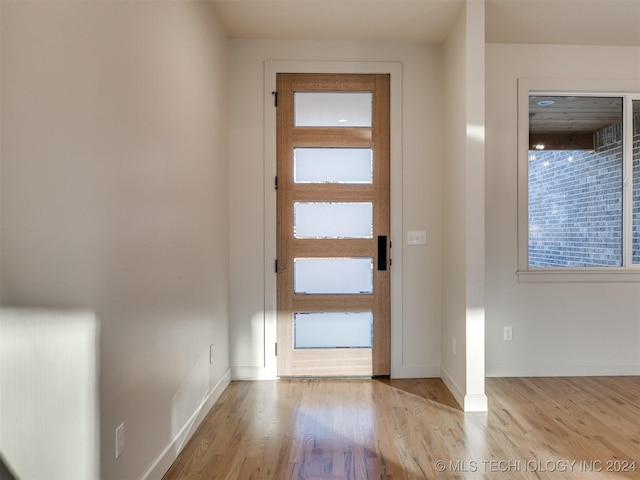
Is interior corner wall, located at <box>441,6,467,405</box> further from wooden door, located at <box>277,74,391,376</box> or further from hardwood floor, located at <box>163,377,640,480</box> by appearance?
wooden door, located at <box>277,74,391,376</box>

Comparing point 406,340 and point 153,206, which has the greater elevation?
point 153,206

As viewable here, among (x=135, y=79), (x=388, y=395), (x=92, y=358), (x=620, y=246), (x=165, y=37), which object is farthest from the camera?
(x=620, y=246)

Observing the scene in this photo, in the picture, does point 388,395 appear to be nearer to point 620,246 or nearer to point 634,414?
point 634,414

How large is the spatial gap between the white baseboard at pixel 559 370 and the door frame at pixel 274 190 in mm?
849

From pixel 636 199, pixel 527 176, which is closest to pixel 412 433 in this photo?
pixel 527 176

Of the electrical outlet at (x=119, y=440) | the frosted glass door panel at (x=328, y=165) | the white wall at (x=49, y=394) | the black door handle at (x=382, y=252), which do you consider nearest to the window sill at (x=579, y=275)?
the black door handle at (x=382, y=252)

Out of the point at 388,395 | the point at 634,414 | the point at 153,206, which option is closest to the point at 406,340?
the point at 388,395

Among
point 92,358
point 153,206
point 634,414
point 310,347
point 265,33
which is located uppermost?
point 265,33

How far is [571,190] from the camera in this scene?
3412 millimetres

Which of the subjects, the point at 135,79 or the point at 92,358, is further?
the point at 135,79

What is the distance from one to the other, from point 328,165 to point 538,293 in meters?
→ 2.08

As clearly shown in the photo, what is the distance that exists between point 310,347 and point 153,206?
6.36 ft

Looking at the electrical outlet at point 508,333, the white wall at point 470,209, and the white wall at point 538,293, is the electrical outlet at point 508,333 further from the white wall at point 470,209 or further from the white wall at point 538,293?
the white wall at point 470,209

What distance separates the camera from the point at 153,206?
1.88m
